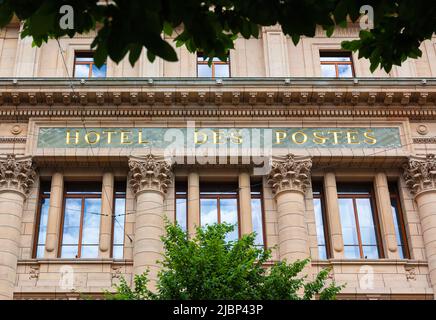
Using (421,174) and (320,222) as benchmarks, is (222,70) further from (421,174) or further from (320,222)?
(421,174)

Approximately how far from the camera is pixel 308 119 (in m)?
24.9

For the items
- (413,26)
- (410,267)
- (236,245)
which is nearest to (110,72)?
(236,245)

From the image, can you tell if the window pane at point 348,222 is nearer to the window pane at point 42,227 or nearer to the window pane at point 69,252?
the window pane at point 69,252

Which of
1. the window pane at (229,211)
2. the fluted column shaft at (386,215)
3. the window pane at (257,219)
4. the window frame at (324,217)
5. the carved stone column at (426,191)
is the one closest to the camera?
the carved stone column at (426,191)

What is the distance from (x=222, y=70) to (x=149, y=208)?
709 centimetres

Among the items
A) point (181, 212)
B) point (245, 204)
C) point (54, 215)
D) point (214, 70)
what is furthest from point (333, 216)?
point (54, 215)

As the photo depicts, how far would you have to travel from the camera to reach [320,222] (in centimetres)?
2414

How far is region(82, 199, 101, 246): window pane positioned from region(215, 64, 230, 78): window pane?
7.11 m

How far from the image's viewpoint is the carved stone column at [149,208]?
22.2 metres

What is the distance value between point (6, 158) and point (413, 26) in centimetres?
1916

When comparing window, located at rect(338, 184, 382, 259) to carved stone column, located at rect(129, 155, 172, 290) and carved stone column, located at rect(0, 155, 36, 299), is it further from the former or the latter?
carved stone column, located at rect(0, 155, 36, 299)

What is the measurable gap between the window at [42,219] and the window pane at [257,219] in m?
7.39

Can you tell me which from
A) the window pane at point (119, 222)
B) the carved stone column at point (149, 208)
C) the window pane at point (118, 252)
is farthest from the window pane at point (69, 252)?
the carved stone column at point (149, 208)

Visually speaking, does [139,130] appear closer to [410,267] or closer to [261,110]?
[261,110]
